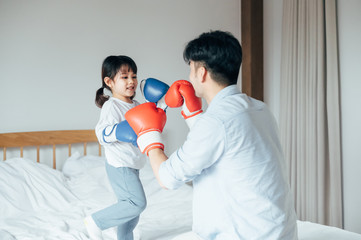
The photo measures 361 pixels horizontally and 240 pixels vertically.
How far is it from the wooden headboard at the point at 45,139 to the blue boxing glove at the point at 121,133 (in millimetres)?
1198

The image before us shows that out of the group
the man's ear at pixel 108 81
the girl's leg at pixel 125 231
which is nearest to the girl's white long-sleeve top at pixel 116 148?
the man's ear at pixel 108 81

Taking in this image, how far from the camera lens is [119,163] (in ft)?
4.96

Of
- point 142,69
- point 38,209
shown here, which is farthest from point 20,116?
point 142,69

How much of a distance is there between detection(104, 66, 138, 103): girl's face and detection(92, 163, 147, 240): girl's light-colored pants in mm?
366

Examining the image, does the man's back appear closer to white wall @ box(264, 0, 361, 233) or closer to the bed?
the bed

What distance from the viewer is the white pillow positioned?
2.41m

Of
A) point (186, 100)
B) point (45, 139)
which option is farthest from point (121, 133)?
point (45, 139)

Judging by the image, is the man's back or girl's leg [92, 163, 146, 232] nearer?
the man's back

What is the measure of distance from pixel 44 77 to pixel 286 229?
85.4 inches

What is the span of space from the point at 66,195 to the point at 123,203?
829mm

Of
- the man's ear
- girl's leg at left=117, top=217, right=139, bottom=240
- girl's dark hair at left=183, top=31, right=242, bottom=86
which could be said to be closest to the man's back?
girl's dark hair at left=183, top=31, right=242, bottom=86

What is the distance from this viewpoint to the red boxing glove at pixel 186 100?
4.42ft

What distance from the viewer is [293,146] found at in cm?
267

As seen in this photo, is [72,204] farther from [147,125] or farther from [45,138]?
[147,125]
